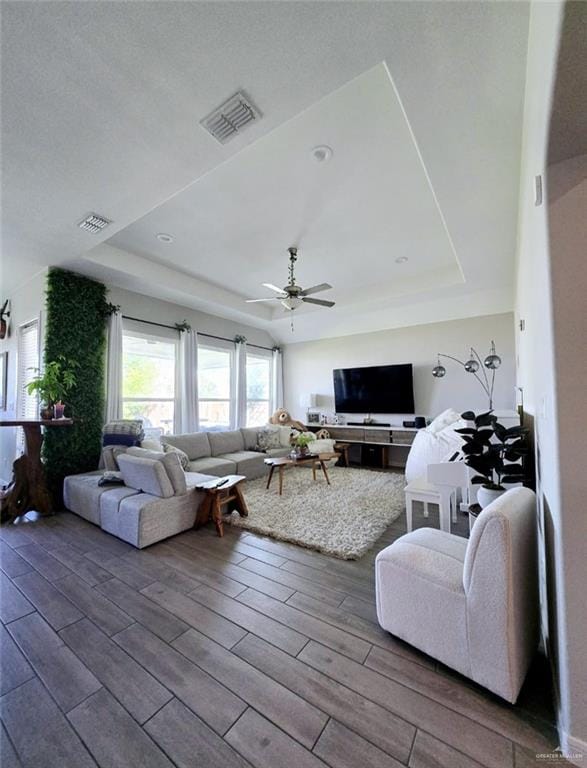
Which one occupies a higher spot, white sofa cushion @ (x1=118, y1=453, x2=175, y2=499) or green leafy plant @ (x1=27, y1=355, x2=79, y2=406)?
green leafy plant @ (x1=27, y1=355, x2=79, y2=406)

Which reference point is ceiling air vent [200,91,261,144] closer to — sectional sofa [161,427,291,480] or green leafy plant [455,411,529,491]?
green leafy plant [455,411,529,491]

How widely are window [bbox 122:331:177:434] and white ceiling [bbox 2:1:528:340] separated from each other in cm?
122

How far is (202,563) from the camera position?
8.12ft

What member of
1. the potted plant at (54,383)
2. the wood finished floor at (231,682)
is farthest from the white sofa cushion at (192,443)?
the wood finished floor at (231,682)

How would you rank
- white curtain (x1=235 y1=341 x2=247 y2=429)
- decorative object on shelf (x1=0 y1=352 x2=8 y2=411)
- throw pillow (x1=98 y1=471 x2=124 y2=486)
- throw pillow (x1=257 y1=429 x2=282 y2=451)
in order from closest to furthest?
throw pillow (x1=98 y1=471 x2=124 y2=486)
decorative object on shelf (x1=0 y1=352 x2=8 y2=411)
throw pillow (x1=257 y1=429 x2=282 y2=451)
white curtain (x1=235 y1=341 x2=247 y2=429)

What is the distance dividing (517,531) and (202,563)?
2.21 meters

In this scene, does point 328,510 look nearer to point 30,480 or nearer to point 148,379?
point 30,480

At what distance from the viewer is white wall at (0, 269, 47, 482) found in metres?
4.11

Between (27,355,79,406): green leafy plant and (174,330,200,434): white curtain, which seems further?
(174,330,200,434): white curtain

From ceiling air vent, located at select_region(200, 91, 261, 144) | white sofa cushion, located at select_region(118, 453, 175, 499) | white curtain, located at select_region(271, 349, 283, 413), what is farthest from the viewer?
white curtain, located at select_region(271, 349, 283, 413)

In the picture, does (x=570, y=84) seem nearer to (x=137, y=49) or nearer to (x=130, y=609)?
(x=137, y=49)

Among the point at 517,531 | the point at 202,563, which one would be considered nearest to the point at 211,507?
the point at 202,563

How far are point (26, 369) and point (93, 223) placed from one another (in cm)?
270

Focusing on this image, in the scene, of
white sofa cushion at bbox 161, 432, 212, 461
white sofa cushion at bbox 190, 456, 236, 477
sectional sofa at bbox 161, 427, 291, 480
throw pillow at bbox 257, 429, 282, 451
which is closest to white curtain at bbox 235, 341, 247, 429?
sectional sofa at bbox 161, 427, 291, 480
